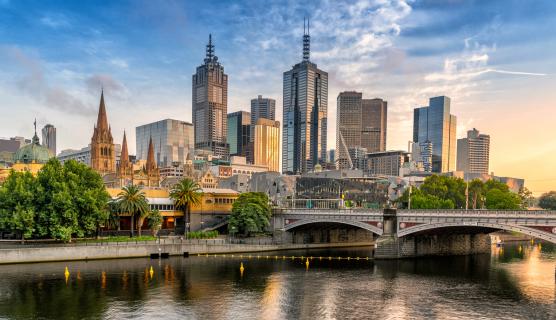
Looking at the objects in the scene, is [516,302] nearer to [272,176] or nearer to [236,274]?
[236,274]

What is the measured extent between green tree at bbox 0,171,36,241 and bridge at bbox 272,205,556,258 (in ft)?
179

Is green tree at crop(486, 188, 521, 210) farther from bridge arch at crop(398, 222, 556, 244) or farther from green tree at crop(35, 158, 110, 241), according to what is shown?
green tree at crop(35, 158, 110, 241)

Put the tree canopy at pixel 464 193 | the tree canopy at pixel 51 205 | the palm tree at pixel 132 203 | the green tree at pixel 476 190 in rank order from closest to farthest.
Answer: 1. the tree canopy at pixel 51 205
2. the palm tree at pixel 132 203
3. the tree canopy at pixel 464 193
4. the green tree at pixel 476 190

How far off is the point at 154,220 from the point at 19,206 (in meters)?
29.1

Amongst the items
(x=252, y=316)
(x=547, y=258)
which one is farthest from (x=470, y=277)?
(x=252, y=316)

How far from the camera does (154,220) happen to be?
10806cm

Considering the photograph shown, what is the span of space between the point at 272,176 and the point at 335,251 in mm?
84488

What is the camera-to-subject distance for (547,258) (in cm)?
10250

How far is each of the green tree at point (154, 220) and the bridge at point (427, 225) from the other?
91.0ft

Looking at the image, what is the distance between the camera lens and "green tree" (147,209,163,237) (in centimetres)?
10806

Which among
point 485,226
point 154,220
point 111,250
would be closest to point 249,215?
point 154,220

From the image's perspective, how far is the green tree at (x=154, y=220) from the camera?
10806 centimetres

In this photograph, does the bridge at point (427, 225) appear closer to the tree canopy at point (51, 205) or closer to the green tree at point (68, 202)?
the green tree at point (68, 202)

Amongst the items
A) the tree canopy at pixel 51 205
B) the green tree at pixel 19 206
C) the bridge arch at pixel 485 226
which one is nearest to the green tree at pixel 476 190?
A: the bridge arch at pixel 485 226
